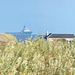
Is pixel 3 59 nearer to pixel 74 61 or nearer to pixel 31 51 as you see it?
pixel 31 51

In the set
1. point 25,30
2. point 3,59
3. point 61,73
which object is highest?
point 25,30

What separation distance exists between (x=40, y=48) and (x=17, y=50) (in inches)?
39.6

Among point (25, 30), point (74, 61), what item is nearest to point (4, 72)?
point (74, 61)

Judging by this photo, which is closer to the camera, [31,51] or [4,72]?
[4,72]

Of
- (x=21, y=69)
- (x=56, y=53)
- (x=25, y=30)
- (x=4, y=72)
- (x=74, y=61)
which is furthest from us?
(x=25, y=30)

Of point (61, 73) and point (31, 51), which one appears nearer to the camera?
point (61, 73)

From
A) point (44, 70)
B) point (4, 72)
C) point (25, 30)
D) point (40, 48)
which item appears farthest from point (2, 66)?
point (25, 30)

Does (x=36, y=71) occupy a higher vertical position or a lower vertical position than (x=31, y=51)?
lower

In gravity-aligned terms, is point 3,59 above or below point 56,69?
above

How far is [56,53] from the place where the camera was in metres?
5.09

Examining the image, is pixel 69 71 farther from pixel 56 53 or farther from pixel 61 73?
pixel 56 53

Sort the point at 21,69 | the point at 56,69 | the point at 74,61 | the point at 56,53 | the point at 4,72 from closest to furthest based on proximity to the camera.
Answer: the point at 4,72 → the point at 21,69 → the point at 56,69 → the point at 74,61 → the point at 56,53

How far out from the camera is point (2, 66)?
3.42 meters

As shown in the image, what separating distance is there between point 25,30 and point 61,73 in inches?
3096
